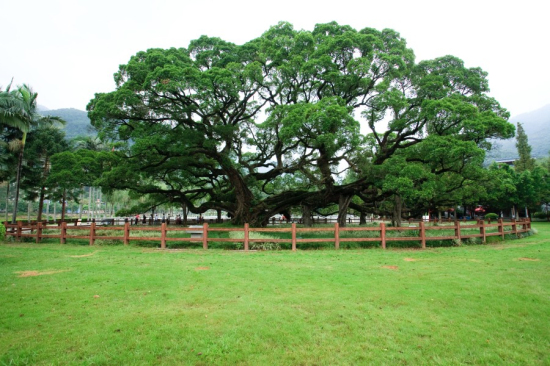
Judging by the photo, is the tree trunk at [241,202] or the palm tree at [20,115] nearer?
the palm tree at [20,115]

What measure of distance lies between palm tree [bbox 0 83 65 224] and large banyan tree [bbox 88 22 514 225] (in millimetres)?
3193

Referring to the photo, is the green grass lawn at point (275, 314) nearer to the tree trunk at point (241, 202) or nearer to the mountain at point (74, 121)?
the tree trunk at point (241, 202)

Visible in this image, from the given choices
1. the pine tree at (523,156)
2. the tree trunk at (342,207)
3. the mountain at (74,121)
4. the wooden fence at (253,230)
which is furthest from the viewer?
the mountain at (74,121)

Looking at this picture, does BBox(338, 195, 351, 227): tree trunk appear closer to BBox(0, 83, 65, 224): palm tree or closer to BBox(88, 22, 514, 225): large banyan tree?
BBox(88, 22, 514, 225): large banyan tree

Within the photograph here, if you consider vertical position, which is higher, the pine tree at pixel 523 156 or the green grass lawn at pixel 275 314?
the pine tree at pixel 523 156

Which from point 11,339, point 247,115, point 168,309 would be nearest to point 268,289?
point 168,309

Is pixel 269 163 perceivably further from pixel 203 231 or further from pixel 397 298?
pixel 397 298

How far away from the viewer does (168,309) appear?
17.1ft

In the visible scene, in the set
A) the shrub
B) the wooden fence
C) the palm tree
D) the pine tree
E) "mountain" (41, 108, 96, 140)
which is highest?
"mountain" (41, 108, 96, 140)

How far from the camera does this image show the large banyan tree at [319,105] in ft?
47.7

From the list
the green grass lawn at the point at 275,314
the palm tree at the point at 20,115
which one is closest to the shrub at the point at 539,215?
the green grass lawn at the point at 275,314

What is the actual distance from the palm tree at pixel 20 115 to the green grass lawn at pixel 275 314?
8.37 m

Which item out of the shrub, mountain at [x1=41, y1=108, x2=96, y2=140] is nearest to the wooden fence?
the shrub

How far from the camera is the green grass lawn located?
12.3 ft
